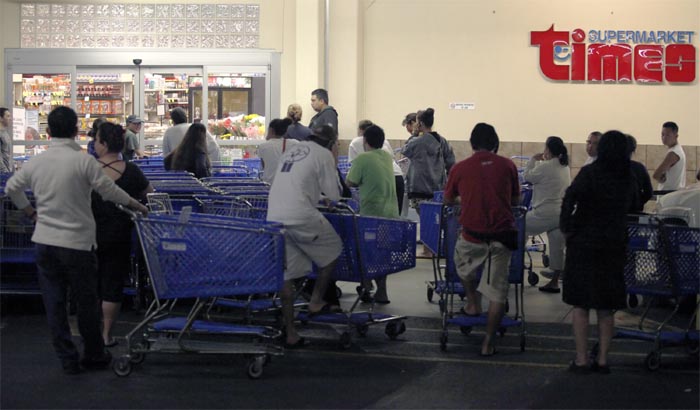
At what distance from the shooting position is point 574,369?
749 centimetres

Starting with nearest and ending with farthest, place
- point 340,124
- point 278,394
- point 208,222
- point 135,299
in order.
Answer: point 278,394
point 208,222
point 135,299
point 340,124

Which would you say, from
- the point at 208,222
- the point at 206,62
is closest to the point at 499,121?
the point at 206,62

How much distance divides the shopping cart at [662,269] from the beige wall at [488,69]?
1093 centimetres

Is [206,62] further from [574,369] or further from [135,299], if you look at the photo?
[574,369]

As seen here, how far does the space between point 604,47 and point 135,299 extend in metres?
11.8

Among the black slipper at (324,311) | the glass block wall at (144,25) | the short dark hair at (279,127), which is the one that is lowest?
the black slipper at (324,311)

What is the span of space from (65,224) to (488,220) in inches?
121

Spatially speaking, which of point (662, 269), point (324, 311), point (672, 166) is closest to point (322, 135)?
point (324, 311)

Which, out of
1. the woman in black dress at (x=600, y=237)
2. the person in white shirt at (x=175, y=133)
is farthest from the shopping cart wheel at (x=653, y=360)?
the person in white shirt at (x=175, y=133)

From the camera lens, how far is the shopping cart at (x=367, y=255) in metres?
8.36

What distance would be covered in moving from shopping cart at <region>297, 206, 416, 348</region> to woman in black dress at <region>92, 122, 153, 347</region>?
1.50m

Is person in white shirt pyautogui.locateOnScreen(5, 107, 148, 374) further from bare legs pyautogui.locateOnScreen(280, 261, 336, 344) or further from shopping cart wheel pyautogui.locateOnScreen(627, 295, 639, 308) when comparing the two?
shopping cart wheel pyautogui.locateOnScreen(627, 295, 639, 308)

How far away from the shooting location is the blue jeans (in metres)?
7.11

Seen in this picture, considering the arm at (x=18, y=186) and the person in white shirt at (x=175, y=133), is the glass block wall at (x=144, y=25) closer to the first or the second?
the person in white shirt at (x=175, y=133)
